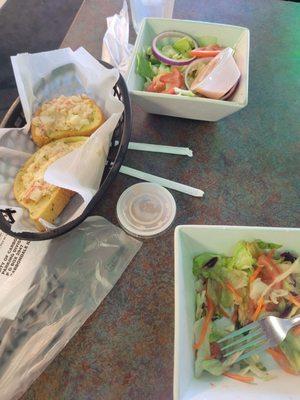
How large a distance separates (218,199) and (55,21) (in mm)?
1669

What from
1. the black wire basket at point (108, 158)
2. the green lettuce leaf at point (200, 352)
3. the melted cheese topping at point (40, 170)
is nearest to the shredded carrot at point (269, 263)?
the green lettuce leaf at point (200, 352)

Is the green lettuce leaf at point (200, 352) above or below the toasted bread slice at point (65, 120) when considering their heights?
below

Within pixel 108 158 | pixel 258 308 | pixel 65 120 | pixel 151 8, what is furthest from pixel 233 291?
pixel 151 8

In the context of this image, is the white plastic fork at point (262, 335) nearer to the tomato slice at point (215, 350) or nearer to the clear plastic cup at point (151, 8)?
the tomato slice at point (215, 350)

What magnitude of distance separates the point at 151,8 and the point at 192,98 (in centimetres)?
37

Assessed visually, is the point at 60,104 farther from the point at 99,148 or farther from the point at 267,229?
the point at 267,229

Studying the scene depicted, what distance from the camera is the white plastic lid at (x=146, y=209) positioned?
0.60 metres

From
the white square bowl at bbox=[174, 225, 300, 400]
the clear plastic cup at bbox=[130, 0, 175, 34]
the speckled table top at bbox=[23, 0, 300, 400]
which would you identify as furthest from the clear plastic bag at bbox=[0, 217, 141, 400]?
the clear plastic cup at bbox=[130, 0, 175, 34]

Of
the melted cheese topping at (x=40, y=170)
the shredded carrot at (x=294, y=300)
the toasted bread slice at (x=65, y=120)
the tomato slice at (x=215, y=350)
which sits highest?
the toasted bread slice at (x=65, y=120)

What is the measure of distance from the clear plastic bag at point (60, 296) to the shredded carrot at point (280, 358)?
262mm

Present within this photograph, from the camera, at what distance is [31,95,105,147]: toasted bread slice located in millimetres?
660

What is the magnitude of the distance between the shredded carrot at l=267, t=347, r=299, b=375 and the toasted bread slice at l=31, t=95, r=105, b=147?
0.50 meters

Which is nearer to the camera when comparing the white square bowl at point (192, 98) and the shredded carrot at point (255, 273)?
the shredded carrot at point (255, 273)

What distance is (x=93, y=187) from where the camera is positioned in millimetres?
591
